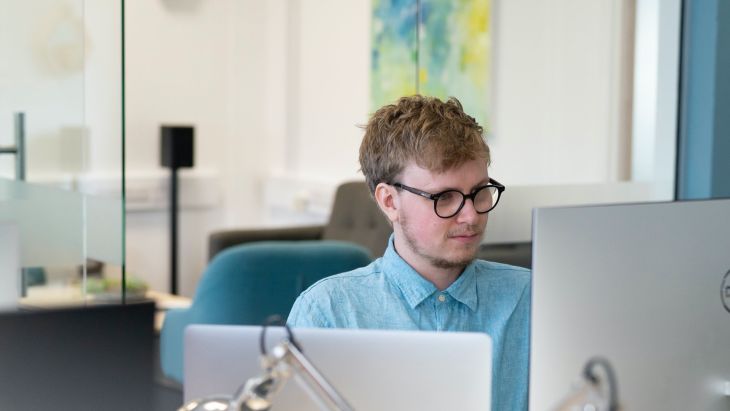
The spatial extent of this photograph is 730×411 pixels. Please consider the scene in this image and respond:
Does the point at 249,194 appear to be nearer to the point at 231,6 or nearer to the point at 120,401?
the point at 231,6

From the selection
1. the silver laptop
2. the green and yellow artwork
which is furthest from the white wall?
the silver laptop

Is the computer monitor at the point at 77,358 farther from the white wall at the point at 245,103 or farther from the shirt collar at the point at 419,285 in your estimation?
the white wall at the point at 245,103

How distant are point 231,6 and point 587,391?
18.0 ft

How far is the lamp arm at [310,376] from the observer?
3.79 ft

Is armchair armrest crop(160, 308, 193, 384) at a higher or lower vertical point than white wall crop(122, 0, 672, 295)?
lower

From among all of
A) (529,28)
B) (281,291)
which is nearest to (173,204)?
(281,291)

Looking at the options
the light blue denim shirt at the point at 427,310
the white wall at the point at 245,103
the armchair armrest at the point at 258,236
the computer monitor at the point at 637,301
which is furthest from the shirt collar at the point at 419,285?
the white wall at the point at 245,103

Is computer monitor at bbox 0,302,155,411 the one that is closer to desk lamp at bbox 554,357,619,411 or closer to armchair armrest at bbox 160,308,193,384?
desk lamp at bbox 554,357,619,411

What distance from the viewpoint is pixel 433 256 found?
1.86 m

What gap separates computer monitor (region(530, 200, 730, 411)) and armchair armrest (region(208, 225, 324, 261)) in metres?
3.73

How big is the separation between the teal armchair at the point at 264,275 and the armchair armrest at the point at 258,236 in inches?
56.9

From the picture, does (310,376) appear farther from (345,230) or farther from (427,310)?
(345,230)

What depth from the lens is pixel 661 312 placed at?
145 cm

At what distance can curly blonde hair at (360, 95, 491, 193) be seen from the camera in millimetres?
1853
